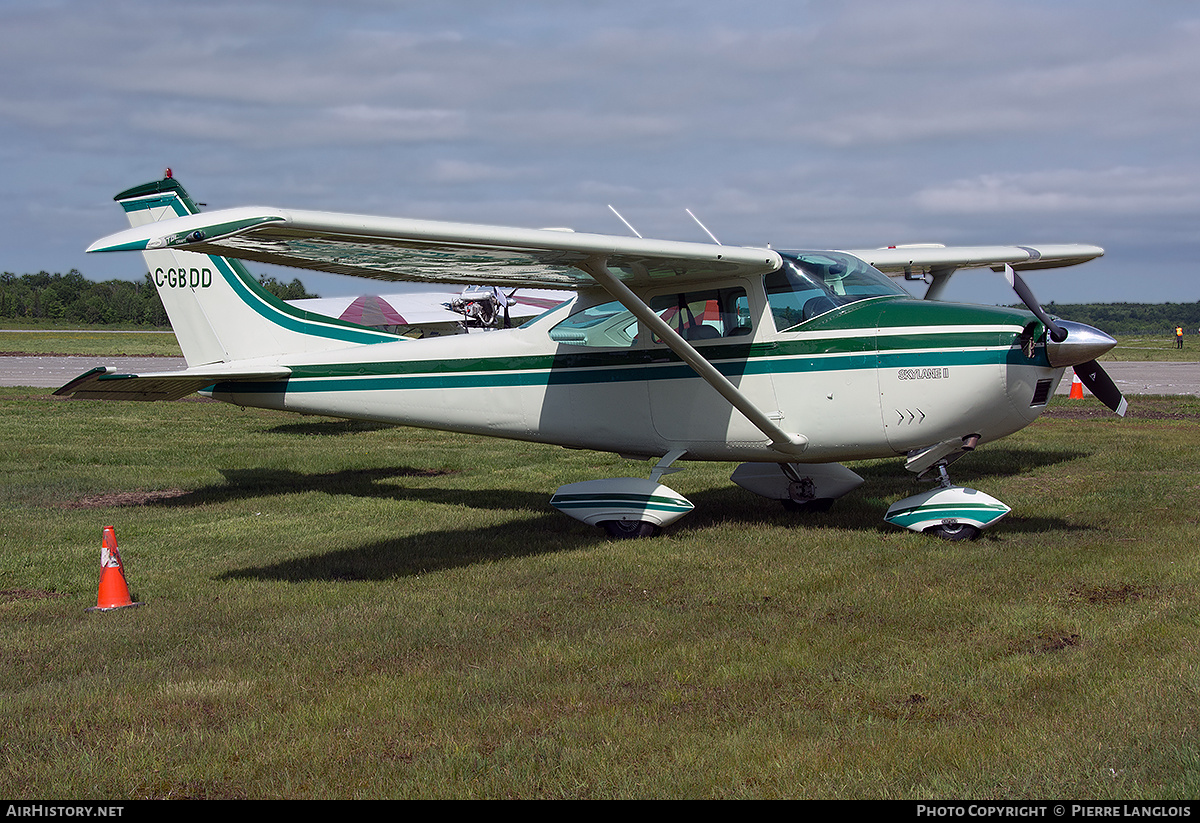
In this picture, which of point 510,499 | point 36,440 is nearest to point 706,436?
point 510,499

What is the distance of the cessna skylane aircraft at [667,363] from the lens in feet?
25.4

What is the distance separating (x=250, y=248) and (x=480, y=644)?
10.7ft

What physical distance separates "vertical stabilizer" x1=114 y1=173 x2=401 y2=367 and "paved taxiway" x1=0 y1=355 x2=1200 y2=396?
17.7 m

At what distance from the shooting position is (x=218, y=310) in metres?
11.9

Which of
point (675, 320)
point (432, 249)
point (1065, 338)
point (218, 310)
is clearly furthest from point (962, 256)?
point (218, 310)

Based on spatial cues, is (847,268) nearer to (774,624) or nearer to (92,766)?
(774,624)

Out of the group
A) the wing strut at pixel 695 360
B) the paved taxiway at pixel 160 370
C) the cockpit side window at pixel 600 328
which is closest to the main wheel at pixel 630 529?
the wing strut at pixel 695 360

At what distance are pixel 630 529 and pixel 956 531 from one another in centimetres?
286

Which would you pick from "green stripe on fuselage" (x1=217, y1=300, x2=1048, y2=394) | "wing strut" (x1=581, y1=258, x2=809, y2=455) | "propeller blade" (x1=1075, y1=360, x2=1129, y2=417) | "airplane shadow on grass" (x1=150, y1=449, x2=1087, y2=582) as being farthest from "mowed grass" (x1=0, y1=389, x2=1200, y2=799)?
"green stripe on fuselage" (x1=217, y1=300, x2=1048, y2=394)

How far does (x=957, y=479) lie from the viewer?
1195cm

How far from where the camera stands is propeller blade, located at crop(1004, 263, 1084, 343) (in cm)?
774

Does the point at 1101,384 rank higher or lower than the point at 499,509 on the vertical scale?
higher

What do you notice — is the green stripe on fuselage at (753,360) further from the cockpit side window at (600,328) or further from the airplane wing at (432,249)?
the airplane wing at (432,249)

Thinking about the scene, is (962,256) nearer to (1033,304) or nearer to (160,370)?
(1033,304)
